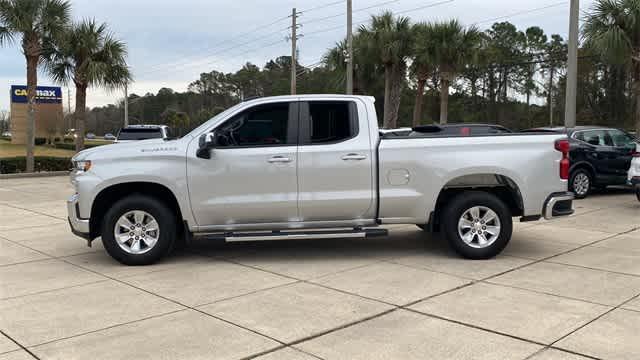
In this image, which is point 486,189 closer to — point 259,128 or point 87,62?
point 259,128

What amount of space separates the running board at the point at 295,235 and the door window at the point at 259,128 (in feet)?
3.45

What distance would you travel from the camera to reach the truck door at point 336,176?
6977 millimetres

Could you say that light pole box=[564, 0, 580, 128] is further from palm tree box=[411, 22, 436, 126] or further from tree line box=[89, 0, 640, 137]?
palm tree box=[411, 22, 436, 126]

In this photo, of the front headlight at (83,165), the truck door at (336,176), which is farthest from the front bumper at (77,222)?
the truck door at (336,176)

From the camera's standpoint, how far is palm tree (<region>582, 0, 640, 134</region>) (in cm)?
1678

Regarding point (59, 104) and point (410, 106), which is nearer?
point (59, 104)

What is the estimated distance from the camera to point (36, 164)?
22984 mm

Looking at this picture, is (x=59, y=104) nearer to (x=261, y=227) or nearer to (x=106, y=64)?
(x=106, y=64)

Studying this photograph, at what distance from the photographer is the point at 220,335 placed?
15.2 feet

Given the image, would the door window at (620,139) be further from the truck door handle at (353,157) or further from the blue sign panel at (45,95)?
the blue sign panel at (45,95)

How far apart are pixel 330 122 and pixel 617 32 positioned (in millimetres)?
13144

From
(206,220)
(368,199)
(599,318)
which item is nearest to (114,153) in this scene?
(206,220)

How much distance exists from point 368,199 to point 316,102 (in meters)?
1.34

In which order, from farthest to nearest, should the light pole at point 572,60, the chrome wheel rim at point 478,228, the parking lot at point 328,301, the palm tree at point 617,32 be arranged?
1. the palm tree at point 617,32
2. the light pole at point 572,60
3. the chrome wheel rim at point 478,228
4. the parking lot at point 328,301
